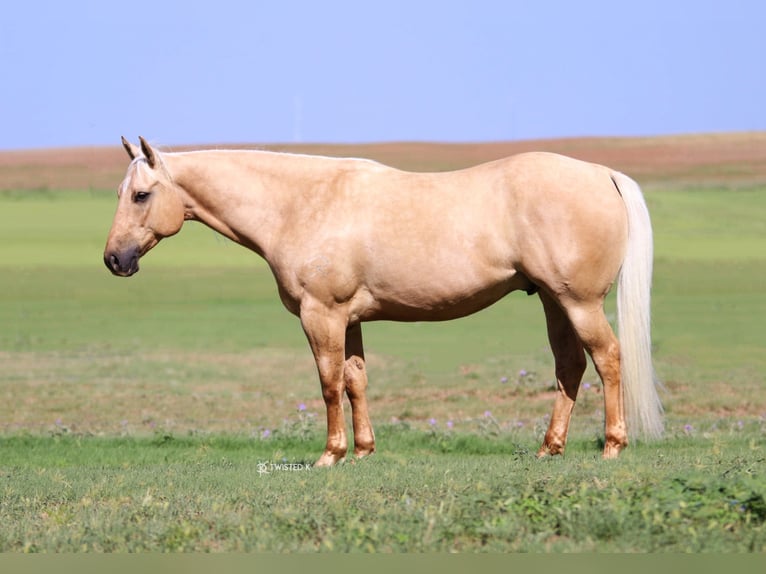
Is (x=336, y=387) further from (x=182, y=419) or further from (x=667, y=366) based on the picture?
(x=667, y=366)

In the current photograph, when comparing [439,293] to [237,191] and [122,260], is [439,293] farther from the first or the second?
[122,260]

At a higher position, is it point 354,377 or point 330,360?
point 330,360

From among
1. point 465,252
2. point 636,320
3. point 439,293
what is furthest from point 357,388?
point 636,320

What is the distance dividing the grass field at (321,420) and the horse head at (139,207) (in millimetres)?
1704

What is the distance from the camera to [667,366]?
18953 mm

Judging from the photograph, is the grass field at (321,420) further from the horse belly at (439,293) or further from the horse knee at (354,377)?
the horse belly at (439,293)

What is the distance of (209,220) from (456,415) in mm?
6204

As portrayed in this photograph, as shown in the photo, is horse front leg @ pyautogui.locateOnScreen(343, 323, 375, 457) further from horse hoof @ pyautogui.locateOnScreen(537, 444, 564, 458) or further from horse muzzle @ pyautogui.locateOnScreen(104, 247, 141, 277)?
horse muzzle @ pyautogui.locateOnScreen(104, 247, 141, 277)

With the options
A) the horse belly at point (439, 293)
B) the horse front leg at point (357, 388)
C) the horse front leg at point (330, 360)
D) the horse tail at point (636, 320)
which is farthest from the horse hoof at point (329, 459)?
the horse tail at point (636, 320)

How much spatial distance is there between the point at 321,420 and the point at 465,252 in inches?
251

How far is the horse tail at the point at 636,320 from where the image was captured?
8977mm

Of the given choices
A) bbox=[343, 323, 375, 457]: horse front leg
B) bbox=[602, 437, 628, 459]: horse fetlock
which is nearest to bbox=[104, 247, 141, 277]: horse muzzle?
bbox=[343, 323, 375, 457]: horse front leg

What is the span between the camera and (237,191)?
31.3 ft

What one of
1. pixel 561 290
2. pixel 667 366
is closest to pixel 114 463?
pixel 561 290
